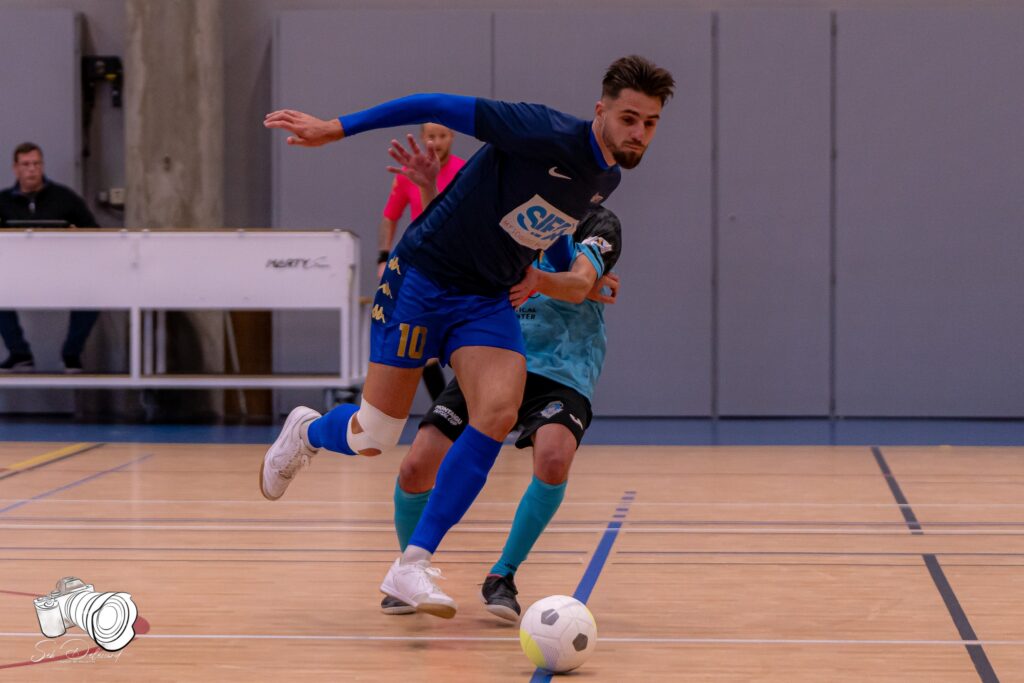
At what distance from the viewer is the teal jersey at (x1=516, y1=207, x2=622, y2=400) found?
4.27 meters

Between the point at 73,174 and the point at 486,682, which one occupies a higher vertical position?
the point at 73,174

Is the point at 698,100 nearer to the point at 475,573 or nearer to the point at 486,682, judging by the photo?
the point at 475,573

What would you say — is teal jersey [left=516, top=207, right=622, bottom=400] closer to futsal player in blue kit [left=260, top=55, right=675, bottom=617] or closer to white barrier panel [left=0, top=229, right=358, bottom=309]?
futsal player in blue kit [left=260, top=55, right=675, bottom=617]

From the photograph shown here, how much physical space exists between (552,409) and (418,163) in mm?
924

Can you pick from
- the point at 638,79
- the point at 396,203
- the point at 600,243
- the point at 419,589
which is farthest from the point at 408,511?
the point at 396,203

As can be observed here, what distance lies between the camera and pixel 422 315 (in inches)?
149

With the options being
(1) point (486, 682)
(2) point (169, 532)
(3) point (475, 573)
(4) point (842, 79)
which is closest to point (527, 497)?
(3) point (475, 573)

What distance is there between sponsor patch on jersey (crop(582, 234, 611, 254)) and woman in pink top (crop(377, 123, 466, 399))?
1126 mm

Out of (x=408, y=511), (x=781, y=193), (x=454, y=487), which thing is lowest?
(x=408, y=511)

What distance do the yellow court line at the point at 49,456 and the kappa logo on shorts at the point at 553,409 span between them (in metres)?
4.10

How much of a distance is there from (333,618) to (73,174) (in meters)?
7.95

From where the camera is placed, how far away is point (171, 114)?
399 inches

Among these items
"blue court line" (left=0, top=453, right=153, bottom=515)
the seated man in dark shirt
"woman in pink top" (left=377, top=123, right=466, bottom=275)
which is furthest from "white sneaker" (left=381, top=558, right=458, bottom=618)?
the seated man in dark shirt

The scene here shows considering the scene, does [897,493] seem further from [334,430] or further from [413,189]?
[334,430]
